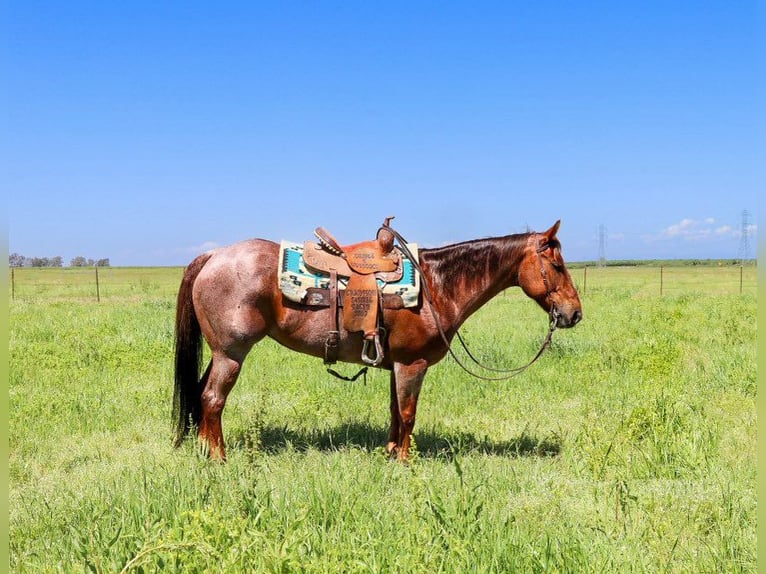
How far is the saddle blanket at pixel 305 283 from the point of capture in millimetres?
4859

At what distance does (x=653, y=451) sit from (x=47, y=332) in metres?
10.3

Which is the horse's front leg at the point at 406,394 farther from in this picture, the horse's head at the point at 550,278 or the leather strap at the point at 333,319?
the horse's head at the point at 550,278

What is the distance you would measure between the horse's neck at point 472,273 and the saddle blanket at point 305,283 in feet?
1.03

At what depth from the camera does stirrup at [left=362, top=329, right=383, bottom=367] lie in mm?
4836

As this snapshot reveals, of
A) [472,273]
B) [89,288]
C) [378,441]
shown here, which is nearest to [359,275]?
[472,273]

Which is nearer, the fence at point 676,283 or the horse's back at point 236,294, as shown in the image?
the horse's back at point 236,294

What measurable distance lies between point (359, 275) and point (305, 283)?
1.49 feet

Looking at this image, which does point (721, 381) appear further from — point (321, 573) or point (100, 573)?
point (100, 573)

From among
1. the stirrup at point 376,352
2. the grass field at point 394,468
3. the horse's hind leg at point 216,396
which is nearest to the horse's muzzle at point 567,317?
the grass field at point 394,468

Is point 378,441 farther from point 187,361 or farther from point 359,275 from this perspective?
point 187,361

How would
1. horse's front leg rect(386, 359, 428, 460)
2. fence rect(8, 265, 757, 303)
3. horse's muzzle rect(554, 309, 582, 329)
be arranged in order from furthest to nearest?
fence rect(8, 265, 757, 303) < horse's muzzle rect(554, 309, 582, 329) < horse's front leg rect(386, 359, 428, 460)

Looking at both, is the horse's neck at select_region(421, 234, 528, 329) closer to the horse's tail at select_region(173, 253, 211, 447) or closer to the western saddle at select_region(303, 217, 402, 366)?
the western saddle at select_region(303, 217, 402, 366)

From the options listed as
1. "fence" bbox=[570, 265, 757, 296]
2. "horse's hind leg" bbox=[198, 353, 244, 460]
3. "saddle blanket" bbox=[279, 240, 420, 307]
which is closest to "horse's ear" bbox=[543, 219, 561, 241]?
"saddle blanket" bbox=[279, 240, 420, 307]

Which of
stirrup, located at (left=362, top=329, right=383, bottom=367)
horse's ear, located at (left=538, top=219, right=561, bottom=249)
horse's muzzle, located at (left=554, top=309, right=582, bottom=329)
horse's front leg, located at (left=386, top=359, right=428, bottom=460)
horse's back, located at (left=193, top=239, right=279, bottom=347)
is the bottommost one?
horse's front leg, located at (left=386, top=359, right=428, bottom=460)
